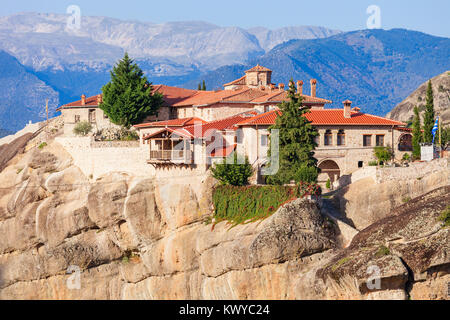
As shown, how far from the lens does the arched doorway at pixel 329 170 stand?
72438 millimetres

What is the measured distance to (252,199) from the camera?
2606 inches

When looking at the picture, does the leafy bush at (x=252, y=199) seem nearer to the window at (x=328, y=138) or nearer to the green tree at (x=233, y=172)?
the green tree at (x=233, y=172)

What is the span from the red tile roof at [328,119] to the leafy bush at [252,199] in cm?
759

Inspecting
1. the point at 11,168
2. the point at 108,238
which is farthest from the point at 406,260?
the point at 11,168

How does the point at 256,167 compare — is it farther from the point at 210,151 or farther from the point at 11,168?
the point at 11,168

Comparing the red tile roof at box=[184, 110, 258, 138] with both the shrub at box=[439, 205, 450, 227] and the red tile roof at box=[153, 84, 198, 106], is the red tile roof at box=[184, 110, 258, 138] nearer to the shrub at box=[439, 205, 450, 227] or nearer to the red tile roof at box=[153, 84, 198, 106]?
the red tile roof at box=[153, 84, 198, 106]

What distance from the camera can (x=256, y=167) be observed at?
7062cm

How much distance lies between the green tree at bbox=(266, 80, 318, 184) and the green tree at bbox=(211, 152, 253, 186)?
182cm

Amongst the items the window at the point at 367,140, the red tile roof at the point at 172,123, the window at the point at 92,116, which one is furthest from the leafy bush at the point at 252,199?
the window at the point at 92,116

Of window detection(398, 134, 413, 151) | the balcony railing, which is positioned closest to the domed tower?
window detection(398, 134, 413, 151)

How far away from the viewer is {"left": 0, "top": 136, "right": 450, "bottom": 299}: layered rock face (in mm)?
54219

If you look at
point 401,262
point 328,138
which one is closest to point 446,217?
point 401,262

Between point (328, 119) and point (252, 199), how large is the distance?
38.6ft
